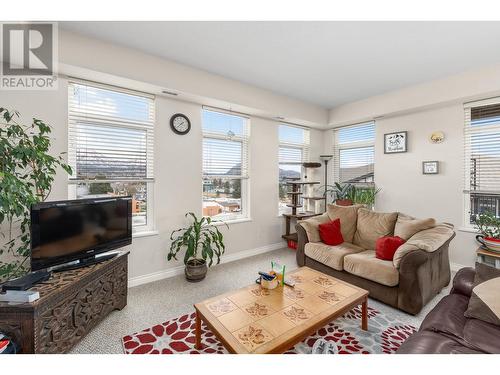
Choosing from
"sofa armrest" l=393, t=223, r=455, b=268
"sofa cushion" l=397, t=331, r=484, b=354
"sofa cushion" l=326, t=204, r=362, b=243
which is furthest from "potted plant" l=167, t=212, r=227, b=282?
"sofa cushion" l=397, t=331, r=484, b=354

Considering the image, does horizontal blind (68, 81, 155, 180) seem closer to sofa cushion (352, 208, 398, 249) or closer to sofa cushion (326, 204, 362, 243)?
sofa cushion (326, 204, 362, 243)

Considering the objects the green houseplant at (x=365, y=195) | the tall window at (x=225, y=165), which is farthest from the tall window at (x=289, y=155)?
the green houseplant at (x=365, y=195)

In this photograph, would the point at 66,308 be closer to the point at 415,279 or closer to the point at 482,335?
the point at 482,335

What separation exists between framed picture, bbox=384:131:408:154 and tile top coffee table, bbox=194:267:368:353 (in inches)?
116

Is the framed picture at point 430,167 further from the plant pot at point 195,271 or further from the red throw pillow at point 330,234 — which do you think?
the plant pot at point 195,271

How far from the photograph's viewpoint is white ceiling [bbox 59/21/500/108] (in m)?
2.22

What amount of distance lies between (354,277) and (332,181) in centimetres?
276

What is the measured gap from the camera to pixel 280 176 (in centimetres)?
456

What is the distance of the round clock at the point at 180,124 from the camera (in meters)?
3.24

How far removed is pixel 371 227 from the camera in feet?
10.6

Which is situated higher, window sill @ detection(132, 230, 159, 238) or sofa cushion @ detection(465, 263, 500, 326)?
window sill @ detection(132, 230, 159, 238)

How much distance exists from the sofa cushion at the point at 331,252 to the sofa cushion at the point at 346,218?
17 centimetres

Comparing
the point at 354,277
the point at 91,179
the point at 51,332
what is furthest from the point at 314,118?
the point at 51,332
